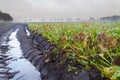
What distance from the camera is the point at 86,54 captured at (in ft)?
26.7

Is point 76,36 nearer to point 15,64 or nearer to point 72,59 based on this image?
point 72,59

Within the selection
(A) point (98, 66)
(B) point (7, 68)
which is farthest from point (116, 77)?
(B) point (7, 68)

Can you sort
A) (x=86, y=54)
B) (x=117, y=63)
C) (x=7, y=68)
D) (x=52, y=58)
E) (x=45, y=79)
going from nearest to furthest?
(x=117, y=63), (x=86, y=54), (x=45, y=79), (x=52, y=58), (x=7, y=68)

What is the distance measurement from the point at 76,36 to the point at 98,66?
338 cm

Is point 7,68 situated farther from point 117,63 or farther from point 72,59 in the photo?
point 117,63

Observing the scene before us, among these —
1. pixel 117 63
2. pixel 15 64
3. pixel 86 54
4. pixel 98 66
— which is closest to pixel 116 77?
pixel 117 63

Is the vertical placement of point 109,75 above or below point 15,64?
above

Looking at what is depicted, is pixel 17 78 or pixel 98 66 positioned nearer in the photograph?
pixel 98 66

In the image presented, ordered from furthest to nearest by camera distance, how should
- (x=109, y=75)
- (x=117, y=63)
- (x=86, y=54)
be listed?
(x=86, y=54)
(x=117, y=63)
(x=109, y=75)

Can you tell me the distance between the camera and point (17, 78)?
10156mm

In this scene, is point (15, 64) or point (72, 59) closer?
point (72, 59)

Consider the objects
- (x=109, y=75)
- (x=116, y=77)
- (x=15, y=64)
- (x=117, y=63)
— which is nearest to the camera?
(x=116, y=77)

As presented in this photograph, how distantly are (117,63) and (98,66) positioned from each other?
95 centimetres

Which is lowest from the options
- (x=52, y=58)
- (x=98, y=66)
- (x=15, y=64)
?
(x=15, y=64)
